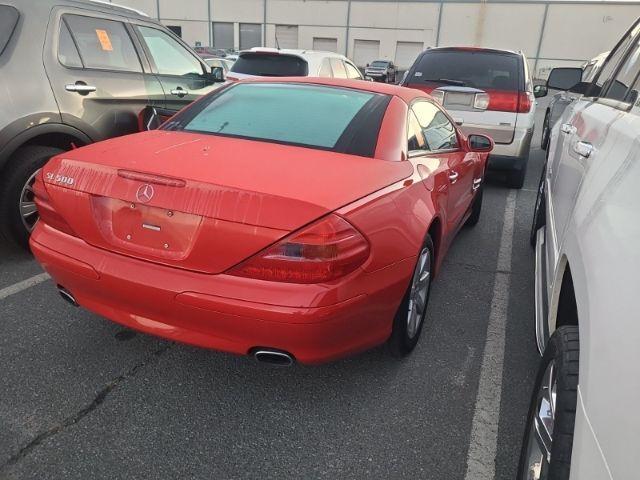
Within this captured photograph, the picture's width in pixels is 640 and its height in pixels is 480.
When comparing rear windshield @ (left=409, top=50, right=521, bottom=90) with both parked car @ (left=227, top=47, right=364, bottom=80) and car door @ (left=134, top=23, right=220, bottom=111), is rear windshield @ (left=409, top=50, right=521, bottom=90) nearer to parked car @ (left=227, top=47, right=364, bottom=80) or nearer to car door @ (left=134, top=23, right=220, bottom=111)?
parked car @ (left=227, top=47, right=364, bottom=80)

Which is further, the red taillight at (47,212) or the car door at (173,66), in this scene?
the car door at (173,66)

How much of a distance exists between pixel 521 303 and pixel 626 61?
168 cm

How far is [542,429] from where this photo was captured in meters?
1.62

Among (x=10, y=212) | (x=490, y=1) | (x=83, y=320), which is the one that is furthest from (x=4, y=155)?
(x=490, y=1)

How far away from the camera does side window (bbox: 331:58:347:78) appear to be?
955cm

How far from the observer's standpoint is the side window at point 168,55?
5.01 metres

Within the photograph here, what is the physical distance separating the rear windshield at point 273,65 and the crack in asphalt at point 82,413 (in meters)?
6.70

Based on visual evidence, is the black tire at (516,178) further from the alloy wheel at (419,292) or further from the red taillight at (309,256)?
the red taillight at (309,256)

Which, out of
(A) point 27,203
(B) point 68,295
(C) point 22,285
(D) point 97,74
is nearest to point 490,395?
(B) point 68,295

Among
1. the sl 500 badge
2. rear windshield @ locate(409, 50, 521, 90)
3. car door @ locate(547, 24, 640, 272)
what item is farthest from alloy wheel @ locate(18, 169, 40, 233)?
rear windshield @ locate(409, 50, 521, 90)

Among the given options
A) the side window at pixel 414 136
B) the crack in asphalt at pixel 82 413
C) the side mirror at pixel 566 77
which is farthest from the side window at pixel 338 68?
the crack in asphalt at pixel 82 413

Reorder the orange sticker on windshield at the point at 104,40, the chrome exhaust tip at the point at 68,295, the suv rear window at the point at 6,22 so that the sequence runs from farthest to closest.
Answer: the orange sticker on windshield at the point at 104,40
the suv rear window at the point at 6,22
the chrome exhaust tip at the point at 68,295

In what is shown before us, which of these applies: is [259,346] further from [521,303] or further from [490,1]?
[490,1]

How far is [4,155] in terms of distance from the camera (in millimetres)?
3531
